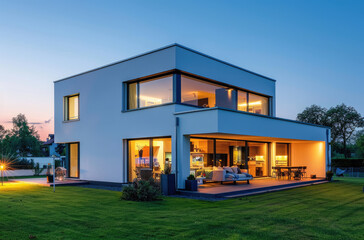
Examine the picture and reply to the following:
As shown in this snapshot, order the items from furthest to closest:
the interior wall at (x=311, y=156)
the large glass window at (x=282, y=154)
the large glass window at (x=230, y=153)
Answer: the large glass window at (x=282, y=154)
the interior wall at (x=311, y=156)
the large glass window at (x=230, y=153)

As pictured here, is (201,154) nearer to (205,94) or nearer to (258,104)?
(205,94)

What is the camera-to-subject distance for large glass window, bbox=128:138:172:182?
13584 mm

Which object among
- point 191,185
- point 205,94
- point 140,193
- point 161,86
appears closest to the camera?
point 140,193

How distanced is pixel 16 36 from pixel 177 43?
964 cm

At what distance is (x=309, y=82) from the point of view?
116ft

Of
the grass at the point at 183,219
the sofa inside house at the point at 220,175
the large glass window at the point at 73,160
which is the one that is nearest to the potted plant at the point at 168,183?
the grass at the point at 183,219

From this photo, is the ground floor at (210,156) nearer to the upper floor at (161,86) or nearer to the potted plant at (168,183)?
the potted plant at (168,183)

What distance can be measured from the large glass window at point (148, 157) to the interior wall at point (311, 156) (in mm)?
10475

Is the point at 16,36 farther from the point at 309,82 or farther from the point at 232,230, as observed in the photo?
the point at 309,82

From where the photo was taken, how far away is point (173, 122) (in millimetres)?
13195

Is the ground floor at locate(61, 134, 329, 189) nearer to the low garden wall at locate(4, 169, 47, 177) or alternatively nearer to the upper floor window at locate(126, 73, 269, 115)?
the upper floor window at locate(126, 73, 269, 115)

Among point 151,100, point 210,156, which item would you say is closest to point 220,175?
point 210,156

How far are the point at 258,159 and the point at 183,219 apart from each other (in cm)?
1203

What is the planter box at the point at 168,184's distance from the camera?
12.0m
